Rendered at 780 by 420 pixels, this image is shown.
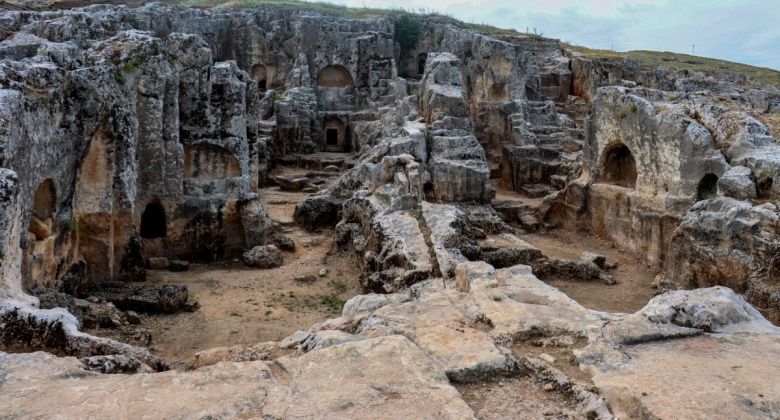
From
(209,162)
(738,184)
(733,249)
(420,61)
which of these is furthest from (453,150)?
(420,61)

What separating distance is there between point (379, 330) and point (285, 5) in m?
34.9

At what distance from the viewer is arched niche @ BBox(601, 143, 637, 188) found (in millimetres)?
15242

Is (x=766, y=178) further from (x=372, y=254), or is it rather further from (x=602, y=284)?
(x=372, y=254)

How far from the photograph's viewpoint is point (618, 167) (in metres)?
15.6

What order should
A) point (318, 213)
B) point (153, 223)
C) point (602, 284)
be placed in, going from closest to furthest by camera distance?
point (602, 284)
point (153, 223)
point (318, 213)

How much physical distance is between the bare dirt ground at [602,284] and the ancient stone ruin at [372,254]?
0.08 meters

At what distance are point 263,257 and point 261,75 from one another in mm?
22642

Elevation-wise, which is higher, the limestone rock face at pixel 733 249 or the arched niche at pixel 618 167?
the arched niche at pixel 618 167

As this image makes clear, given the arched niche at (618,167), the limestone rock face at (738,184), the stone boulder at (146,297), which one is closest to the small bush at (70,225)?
the stone boulder at (146,297)

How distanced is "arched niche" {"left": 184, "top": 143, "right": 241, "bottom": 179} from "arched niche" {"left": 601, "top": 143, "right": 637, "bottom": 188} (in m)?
8.96

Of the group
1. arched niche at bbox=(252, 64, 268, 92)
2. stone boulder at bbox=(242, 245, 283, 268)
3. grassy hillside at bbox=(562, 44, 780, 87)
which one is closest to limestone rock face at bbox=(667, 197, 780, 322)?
stone boulder at bbox=(242, 245, 283, 268)

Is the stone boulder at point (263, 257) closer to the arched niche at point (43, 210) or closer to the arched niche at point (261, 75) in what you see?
the arched niche at point (43, 210)

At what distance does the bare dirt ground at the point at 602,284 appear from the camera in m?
11.4

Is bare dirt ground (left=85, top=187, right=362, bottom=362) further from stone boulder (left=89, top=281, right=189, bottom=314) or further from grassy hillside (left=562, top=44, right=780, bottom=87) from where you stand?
grassy hillside (left=562, top=44, right=780, bottom=87)
